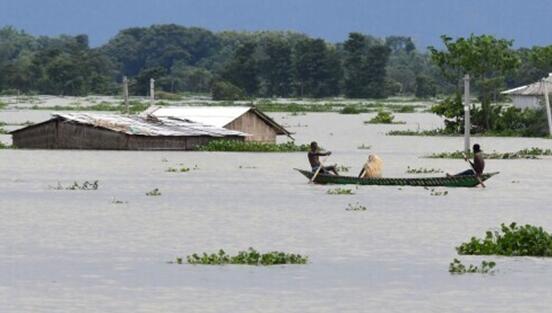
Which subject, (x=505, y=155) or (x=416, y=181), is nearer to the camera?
(x=416, y=181)

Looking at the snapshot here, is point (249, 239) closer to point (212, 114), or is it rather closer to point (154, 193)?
point (154, 193)

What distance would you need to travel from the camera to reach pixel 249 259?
18.7 meters

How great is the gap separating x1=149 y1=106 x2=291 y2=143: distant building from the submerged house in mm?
1029

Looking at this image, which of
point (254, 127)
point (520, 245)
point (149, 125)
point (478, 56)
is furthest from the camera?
point (478, 56)

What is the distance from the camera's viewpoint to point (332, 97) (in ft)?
465

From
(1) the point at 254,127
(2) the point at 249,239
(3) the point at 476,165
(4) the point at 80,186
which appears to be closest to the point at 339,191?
(3) the point at 476,165

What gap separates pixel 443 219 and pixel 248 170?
45.8 feet

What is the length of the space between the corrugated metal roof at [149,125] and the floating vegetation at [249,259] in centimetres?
2741

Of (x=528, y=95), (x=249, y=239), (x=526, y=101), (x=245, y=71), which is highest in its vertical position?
(x=245, y=71)

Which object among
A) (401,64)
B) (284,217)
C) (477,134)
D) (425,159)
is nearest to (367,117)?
(477,134)

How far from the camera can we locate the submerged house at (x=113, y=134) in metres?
46.3

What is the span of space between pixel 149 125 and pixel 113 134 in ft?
3.65

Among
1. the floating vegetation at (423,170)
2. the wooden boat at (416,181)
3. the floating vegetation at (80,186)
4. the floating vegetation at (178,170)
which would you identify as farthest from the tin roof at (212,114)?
the wooden boat at (416,181)

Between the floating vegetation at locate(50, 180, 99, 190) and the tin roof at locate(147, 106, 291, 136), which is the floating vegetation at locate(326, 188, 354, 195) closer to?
the floating vegetation at locate(50, 180, 99, 190)
